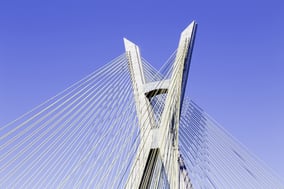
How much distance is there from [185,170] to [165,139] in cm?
158

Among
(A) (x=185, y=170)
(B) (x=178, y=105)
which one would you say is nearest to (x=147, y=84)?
(B) (x=178, y=105)

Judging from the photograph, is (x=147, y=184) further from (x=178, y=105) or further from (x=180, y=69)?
(x=180, y=69)

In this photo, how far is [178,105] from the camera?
42.4ft

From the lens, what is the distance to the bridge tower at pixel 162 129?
1198 cm

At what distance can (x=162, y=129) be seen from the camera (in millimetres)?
12273

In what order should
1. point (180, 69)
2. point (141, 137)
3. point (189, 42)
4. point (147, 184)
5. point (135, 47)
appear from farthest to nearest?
point (135, 47)
point (189, 42)
point (180, 69)
point (141, 137)
point (147, 184)

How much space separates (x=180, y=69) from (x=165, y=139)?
7.83ft

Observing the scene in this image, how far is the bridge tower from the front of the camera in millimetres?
11977

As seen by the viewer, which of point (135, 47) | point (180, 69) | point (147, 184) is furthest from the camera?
point (135, 47)

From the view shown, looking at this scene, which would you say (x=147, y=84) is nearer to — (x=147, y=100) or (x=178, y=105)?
(x=147, y=100)

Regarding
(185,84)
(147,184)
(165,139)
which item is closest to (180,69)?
(185,84)

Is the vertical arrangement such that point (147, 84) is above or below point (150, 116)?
above

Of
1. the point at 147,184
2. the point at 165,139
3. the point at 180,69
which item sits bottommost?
the point at 147,184

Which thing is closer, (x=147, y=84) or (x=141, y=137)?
(x=141, y=137)
